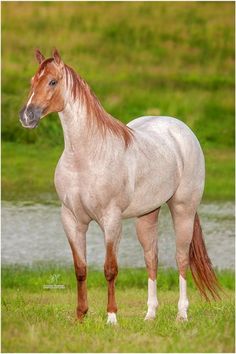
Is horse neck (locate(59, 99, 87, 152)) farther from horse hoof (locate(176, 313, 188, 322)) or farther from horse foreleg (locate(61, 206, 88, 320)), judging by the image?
horse hoof (locate(176, 313, 188, 322))

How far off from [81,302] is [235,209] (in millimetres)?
12178

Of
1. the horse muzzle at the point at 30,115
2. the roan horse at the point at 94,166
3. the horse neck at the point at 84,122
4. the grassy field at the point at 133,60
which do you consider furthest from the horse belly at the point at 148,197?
the grassy field at the point at 133,60

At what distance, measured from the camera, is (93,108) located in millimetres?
10734

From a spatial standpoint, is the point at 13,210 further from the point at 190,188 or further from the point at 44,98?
the point at 44,98

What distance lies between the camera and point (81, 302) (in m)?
10.9

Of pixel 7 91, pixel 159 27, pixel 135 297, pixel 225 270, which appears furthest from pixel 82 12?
pixel 135 297

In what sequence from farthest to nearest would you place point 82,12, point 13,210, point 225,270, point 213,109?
point 82,12 → point 213,109 → point 13,210 → point 225,270

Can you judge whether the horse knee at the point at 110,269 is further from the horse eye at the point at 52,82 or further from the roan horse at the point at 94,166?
the horse eye at the point at 52,82

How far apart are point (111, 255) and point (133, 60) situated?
2477cm

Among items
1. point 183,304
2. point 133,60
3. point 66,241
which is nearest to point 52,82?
point 183,304

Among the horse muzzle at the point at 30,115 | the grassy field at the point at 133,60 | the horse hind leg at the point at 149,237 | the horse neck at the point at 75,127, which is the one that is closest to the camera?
the horse muzzle at the point at 30,115

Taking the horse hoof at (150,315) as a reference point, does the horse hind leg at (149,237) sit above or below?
above

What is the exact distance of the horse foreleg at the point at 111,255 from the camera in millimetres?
10633

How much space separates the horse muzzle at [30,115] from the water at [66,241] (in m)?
7.26
